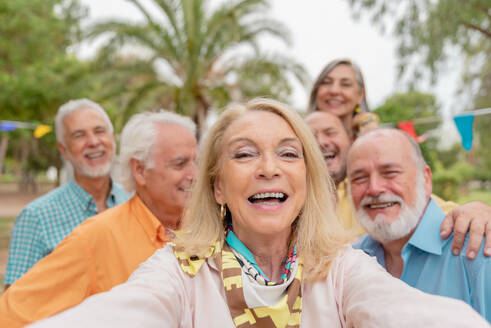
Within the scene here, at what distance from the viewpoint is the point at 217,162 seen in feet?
7.19

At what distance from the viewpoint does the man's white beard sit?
99.6 inches

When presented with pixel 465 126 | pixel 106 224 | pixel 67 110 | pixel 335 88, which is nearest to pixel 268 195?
pixel 106 224

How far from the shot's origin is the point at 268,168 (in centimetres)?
191

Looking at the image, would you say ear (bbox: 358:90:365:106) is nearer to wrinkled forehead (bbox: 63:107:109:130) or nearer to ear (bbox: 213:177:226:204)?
ear (bbox: 213:177:226:204)

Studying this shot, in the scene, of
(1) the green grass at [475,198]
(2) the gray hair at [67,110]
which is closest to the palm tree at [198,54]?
(2) the gray hair at [67,110]

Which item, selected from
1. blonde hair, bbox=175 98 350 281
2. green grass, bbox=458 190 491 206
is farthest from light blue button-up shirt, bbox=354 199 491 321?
green grass, bbox=458 190 491 206

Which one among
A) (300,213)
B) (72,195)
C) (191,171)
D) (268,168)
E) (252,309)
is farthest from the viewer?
(72,195)

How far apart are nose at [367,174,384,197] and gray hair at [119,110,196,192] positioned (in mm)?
1480

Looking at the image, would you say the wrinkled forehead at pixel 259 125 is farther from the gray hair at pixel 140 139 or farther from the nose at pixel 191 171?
the gray hair at pixel 140 139

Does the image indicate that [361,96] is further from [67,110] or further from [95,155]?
[67,110]

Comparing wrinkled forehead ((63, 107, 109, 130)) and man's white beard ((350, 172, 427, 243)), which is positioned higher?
wrinkled forehead ((63, 107, 109, 130))

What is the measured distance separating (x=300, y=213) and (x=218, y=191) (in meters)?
0.44

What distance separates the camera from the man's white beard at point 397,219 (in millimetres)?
2529

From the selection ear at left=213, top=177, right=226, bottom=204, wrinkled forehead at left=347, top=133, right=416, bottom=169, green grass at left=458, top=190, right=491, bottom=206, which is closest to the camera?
ear at left=213, top=177, right=226, bottom=204
